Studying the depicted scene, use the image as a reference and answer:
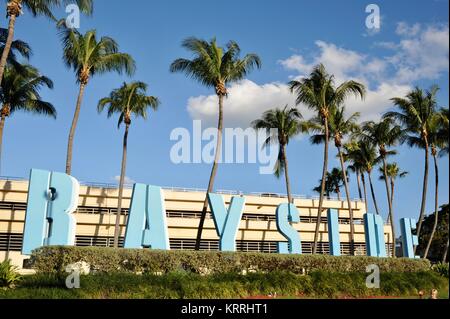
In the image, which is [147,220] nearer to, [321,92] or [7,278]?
[7,278]

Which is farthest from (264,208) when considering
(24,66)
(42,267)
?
(42,267)

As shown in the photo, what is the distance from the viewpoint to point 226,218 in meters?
24.8

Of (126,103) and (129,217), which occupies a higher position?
(126,103)

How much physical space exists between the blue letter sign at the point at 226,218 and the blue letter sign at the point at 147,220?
3064mm

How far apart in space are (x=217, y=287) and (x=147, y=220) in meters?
5.57

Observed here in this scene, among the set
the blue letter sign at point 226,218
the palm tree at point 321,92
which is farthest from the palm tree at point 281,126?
the blue letter sign at point 226,218

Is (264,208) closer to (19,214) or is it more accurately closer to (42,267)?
(19,214)

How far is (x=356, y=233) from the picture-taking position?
49906 mm

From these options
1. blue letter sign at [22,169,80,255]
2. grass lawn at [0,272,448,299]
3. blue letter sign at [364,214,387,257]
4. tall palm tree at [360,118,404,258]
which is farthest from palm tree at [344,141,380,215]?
blue letter sign at [22,169,80,255]

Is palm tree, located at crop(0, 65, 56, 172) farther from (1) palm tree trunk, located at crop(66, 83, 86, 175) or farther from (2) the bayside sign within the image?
(2) the bayside sign

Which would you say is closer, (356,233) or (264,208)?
(264,208)

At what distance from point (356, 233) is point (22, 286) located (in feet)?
128

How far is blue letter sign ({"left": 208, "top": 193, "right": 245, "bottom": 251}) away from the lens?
2445 centimetres

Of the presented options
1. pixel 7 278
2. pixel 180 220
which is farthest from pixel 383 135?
pixel 7 278
